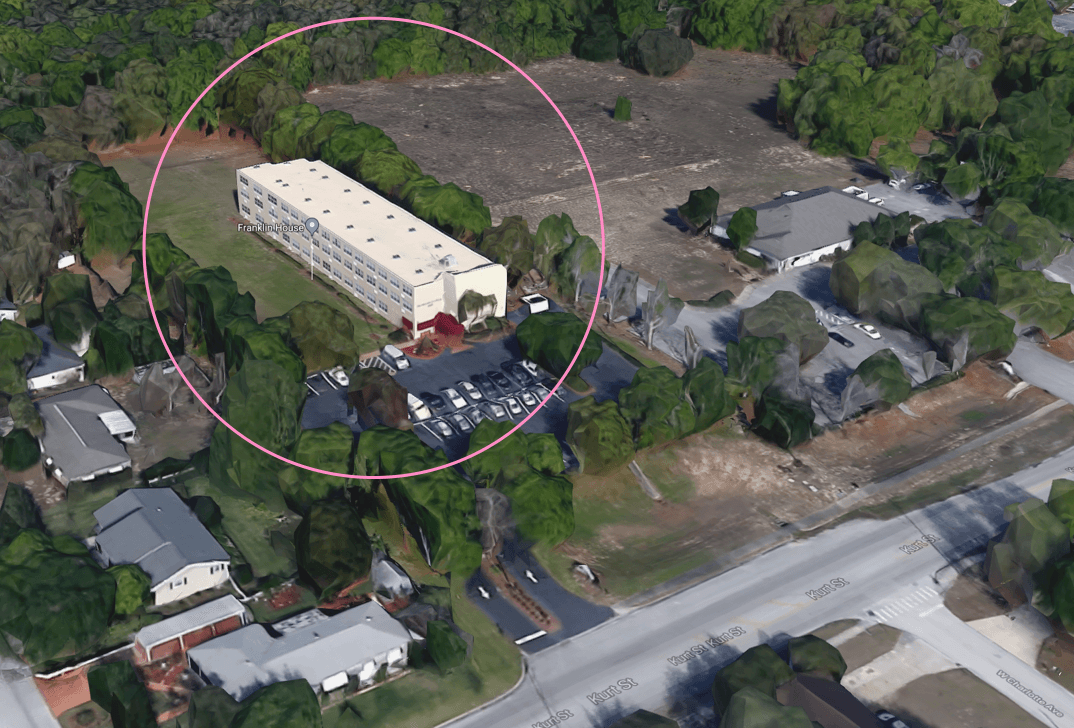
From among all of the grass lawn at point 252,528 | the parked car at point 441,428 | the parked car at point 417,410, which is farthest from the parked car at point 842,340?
the grass lawn at point 252,528

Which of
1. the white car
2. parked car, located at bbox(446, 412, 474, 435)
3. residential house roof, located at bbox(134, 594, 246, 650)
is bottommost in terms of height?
parked car, located at bbox(446, 412, 474, 435)

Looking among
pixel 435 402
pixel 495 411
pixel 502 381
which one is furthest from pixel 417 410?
pixel 502 381

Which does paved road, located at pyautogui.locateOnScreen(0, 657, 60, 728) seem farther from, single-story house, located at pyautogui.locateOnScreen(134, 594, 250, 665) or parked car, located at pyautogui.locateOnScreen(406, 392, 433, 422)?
parked car, located at pyautogui.locateOnScreen(406, 392, 433, 422)

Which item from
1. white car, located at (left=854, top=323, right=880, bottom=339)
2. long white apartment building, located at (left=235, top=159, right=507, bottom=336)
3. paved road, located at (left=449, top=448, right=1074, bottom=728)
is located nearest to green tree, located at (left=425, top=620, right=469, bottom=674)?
paved road, located at (left=449, top=448, right=1074, bottom=728)

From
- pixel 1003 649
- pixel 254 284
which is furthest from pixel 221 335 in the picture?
pixel 1003 649

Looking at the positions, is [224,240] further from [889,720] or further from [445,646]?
[889,720]

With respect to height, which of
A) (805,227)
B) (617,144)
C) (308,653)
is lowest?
(617,144)

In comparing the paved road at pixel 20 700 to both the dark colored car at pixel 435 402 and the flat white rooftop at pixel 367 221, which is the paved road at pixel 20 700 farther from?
the flat white rooftop at pixel 367 221
